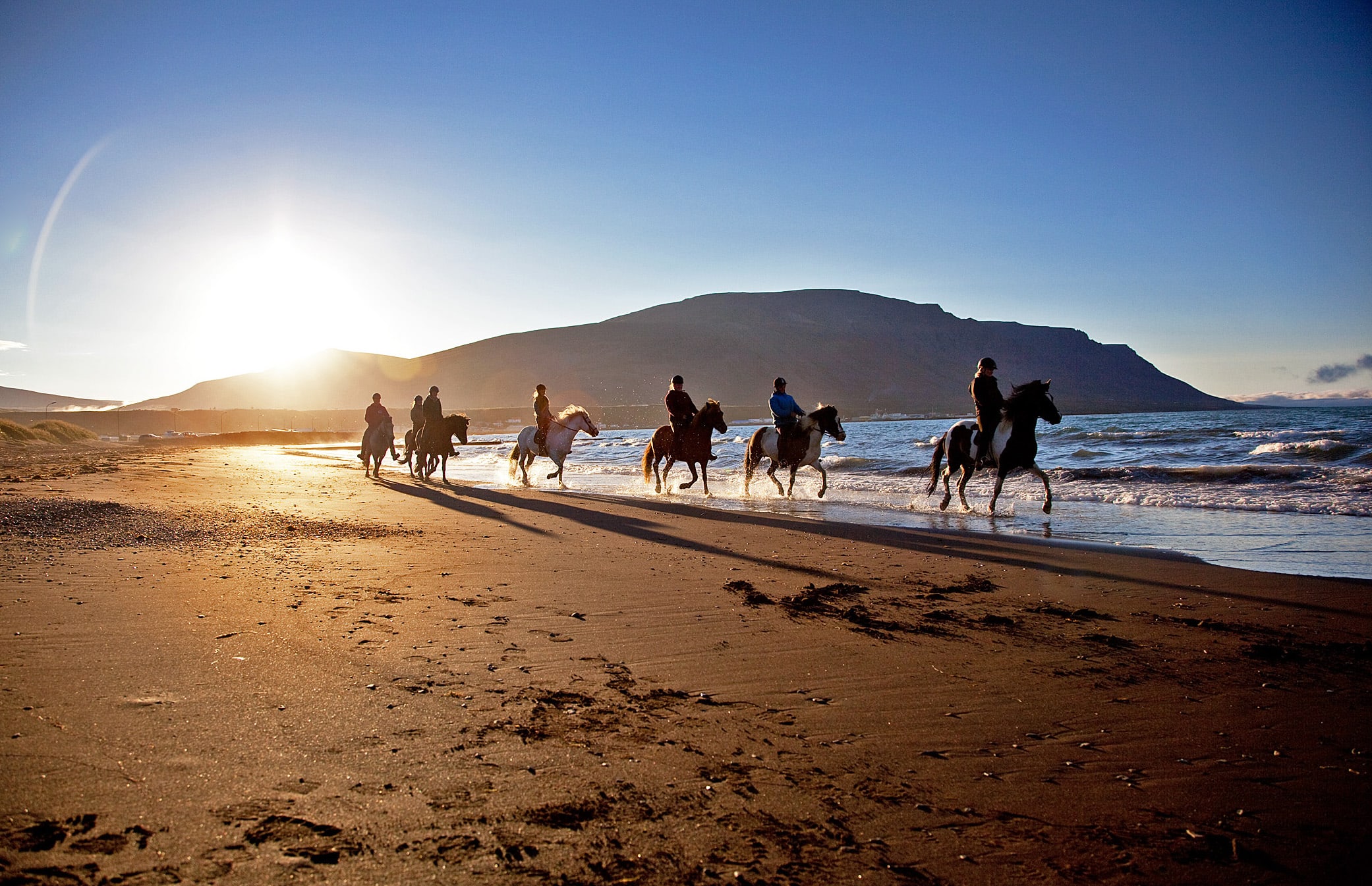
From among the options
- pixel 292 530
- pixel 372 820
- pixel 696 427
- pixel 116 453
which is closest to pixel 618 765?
pixel 372 820

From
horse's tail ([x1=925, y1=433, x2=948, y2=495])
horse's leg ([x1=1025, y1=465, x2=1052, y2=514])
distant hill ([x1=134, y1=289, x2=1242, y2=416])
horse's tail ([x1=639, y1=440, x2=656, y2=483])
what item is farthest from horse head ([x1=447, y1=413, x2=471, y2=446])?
distant hill ([x1=134, y1=289, x2=1242, y2=416])

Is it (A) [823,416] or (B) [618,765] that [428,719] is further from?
(A) [823,416]

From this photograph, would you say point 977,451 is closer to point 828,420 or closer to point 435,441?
point 828,420

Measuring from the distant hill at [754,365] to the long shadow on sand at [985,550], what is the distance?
337 ft

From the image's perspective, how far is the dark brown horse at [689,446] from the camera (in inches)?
599

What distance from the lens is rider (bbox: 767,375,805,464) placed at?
1460cm

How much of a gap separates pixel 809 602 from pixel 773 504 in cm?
795

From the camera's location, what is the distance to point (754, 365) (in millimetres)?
146375

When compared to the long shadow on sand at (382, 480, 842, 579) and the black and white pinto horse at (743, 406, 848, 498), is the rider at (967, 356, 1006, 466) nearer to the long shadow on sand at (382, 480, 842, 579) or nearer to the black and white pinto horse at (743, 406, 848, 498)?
the black and white pinto horse at (743, 406, 848, 498)

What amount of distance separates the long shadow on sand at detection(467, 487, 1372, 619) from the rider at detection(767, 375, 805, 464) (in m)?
3.00

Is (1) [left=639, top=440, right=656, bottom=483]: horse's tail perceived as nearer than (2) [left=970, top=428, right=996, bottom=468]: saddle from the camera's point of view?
No

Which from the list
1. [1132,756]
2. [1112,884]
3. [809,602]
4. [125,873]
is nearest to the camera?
[125,873]

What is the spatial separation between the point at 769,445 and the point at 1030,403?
5010 mm

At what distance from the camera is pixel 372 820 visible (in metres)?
2.14
